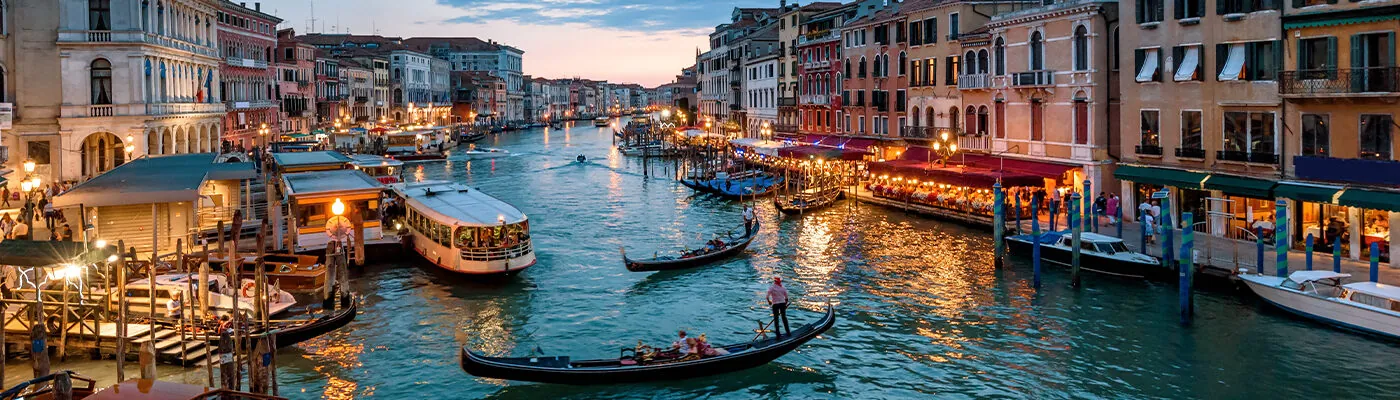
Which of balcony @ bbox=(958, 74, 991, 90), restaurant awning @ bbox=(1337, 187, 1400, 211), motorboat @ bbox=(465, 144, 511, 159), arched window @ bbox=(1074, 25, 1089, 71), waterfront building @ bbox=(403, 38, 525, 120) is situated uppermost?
waterfront building @ bbox=(403, 38, 525, 120)

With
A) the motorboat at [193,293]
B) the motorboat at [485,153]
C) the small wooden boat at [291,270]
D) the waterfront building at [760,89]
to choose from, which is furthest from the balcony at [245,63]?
the motorboat at [193,293]

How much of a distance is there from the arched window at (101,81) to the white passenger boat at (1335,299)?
32.7 metres

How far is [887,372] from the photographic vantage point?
16.8 m

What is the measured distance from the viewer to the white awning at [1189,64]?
25.6 meters

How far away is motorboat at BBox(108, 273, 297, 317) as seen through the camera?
18.3 m

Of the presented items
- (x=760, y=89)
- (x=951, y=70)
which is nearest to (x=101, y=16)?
(x=951, y=70)

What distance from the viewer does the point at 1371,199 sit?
20656 mm

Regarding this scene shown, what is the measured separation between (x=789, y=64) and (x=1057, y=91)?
96.8 ft

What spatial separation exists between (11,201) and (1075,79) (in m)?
30.9

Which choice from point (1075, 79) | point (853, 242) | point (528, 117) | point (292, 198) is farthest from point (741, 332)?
point (528, 117)

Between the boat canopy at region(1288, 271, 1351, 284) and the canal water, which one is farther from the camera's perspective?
the boat canopy at region(1288, 271, 1351, 284)

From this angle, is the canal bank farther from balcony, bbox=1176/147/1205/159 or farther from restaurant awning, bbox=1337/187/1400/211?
balcony, bbox=1176/147/1205/159

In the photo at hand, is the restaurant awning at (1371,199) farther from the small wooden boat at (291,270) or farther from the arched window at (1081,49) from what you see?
the small wooden boat at (291,270)

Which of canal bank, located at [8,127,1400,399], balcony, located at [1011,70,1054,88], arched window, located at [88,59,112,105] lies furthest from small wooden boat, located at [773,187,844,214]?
arched window, located at [88,59,112,105]
